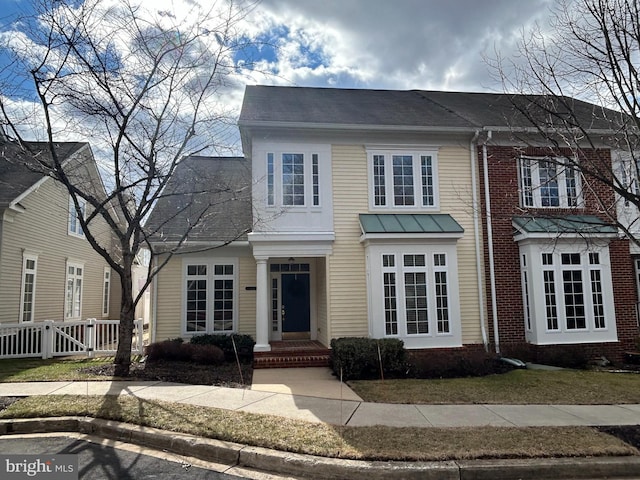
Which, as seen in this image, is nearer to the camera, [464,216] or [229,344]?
[229,344]

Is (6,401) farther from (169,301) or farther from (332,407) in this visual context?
(169,301)

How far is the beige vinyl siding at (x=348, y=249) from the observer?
38.7 feet

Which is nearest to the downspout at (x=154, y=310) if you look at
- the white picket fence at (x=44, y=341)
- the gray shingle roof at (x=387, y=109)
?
the white picket fence at (x=44, y=341)

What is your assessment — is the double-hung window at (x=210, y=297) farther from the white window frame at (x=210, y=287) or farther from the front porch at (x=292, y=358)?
the front porch at (x=292, y=358)

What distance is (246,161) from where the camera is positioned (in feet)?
53.3

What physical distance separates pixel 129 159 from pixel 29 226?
773 centimetres

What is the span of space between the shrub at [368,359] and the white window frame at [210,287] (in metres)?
4.42

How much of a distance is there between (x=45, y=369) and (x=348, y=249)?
811 cm

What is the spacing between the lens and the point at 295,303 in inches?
553

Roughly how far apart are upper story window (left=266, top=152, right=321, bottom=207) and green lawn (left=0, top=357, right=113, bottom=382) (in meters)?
6.21

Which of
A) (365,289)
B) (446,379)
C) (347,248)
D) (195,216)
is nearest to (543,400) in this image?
(446,379)

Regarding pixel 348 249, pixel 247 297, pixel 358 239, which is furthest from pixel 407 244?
pixel 247 297

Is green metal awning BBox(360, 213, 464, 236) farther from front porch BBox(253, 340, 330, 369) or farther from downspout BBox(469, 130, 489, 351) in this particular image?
front porch BBox(253, 340, 330, 369)

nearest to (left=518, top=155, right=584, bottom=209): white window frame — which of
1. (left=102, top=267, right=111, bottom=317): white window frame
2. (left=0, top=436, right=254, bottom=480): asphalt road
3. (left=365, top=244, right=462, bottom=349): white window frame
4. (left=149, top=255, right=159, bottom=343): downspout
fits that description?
(left=365, top=244, right=462, bottom=349): white window frame
